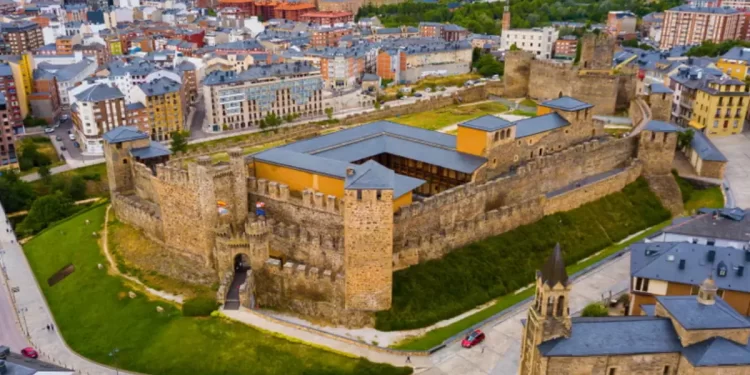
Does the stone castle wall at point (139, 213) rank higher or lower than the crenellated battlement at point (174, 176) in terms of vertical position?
lower

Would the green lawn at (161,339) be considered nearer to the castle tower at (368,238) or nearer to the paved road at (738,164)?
the castle tower at (368,238)

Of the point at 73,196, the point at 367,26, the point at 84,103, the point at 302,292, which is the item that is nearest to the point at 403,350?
the point at 302,292

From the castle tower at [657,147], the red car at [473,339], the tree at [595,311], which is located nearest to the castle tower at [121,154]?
the red car at [473,339]

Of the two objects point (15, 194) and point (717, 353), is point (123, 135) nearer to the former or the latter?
point (15, 194)

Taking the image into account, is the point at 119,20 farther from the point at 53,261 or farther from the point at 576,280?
the point at 576,280

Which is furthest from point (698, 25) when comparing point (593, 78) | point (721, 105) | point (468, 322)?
point (468, 322)

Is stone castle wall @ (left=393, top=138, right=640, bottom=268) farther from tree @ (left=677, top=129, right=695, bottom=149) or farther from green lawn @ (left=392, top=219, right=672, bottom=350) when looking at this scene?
tree @ (left=677, top=129, right=695, bottom=149)
